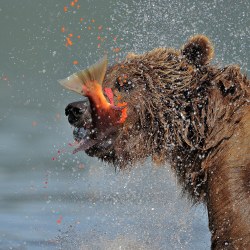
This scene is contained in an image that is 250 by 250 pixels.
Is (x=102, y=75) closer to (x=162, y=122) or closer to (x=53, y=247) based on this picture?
(x=162, y=122)

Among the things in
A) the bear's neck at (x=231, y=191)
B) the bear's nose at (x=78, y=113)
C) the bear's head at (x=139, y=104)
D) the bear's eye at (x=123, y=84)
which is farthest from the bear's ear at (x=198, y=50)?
the bear's nose at (x=78, y=113)

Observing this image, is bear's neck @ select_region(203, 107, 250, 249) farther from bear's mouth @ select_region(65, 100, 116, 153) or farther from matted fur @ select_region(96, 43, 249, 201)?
bear's mouth @ select_region(65, 100, 116, 153)

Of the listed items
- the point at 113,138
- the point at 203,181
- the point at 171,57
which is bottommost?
the point at 203,181

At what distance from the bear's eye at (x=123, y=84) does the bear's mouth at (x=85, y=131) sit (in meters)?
0.42

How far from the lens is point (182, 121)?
6.05m

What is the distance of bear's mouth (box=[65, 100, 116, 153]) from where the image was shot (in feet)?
19.1

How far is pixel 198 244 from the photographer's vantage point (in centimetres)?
1117

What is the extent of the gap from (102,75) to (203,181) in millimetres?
1310

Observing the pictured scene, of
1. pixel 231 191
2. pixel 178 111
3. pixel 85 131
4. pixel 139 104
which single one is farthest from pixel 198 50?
pixel 231 191

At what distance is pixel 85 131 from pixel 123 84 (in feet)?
2.15

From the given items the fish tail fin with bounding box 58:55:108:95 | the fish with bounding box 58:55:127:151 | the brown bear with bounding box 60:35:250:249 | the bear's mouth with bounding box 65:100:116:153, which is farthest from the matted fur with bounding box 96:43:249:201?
the fish tail fin with bounding box 58:55:108:95

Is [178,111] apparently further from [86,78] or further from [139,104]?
[86,78]

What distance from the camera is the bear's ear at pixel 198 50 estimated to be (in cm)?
635

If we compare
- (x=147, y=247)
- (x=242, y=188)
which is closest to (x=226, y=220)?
(x=242, y=188)
